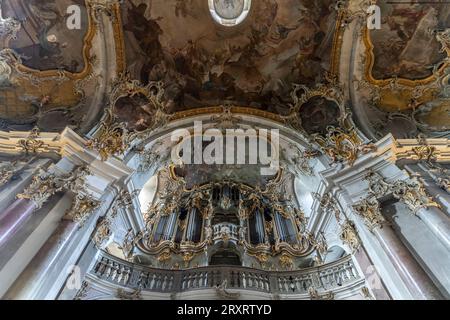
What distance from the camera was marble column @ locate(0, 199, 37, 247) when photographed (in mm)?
4984

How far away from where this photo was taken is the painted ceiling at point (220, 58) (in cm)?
905

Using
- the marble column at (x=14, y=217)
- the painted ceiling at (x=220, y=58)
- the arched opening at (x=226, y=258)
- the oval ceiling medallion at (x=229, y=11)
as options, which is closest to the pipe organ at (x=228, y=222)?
the arched opening at (x=226, y=258)

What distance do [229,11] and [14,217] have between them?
31.4 ft

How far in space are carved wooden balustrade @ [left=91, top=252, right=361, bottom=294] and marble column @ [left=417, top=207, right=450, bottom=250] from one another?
2.14m

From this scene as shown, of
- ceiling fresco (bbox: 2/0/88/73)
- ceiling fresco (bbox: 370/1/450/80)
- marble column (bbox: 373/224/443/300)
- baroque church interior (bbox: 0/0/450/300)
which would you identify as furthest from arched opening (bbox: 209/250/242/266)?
ceiling fresco (bbox: 370/1/450/80)

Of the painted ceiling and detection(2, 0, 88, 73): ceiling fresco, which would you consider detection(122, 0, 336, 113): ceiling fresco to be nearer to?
the painted ceiling

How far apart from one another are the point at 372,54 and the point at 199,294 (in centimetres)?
936

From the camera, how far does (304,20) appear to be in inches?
403

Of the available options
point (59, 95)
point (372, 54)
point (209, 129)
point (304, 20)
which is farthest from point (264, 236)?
point (59, 95)

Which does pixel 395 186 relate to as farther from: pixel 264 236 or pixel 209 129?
pixel 209 129

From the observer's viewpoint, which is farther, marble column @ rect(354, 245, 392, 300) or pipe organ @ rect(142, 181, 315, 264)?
pipe organ @ rect(142, 181, 315, 264)

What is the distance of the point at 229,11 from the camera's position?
1066cm

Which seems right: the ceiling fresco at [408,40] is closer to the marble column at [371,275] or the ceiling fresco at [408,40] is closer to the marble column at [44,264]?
the marble column at [371,275]

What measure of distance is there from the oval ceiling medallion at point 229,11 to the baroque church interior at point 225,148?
80mm
